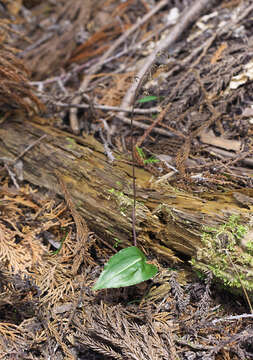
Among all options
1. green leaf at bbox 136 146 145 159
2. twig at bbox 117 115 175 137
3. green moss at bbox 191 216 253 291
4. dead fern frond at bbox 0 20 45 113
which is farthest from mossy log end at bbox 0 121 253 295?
twig at bbox 117 115 175 137

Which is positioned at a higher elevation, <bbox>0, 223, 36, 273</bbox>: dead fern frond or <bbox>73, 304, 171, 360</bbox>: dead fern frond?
<bbox>0, 223, 36, 273</bbox>: dead fern frond

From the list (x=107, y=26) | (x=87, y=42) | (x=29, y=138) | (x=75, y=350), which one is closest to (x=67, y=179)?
(x=29, y=138)

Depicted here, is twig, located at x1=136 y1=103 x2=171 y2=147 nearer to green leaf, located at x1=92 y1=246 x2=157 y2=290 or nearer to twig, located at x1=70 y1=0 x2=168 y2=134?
twig, located at x1=70 y1=0 x2=168 y2=134

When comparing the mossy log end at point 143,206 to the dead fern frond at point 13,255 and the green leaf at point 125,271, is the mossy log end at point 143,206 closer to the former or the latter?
the green leaf at point 125,271

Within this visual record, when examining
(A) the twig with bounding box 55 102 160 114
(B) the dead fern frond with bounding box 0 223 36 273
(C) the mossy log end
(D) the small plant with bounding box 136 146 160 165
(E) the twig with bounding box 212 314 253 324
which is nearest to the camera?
(E) the twig with bounding box 212 314 253 324

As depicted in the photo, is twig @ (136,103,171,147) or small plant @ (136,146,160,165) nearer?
small plant @ (136,146,160,165)

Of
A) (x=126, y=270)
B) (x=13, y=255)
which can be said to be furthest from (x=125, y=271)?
(x=13, y=255)

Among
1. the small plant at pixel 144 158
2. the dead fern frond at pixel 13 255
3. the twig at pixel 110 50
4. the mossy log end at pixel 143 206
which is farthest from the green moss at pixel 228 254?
the twig at pixel 110 50
